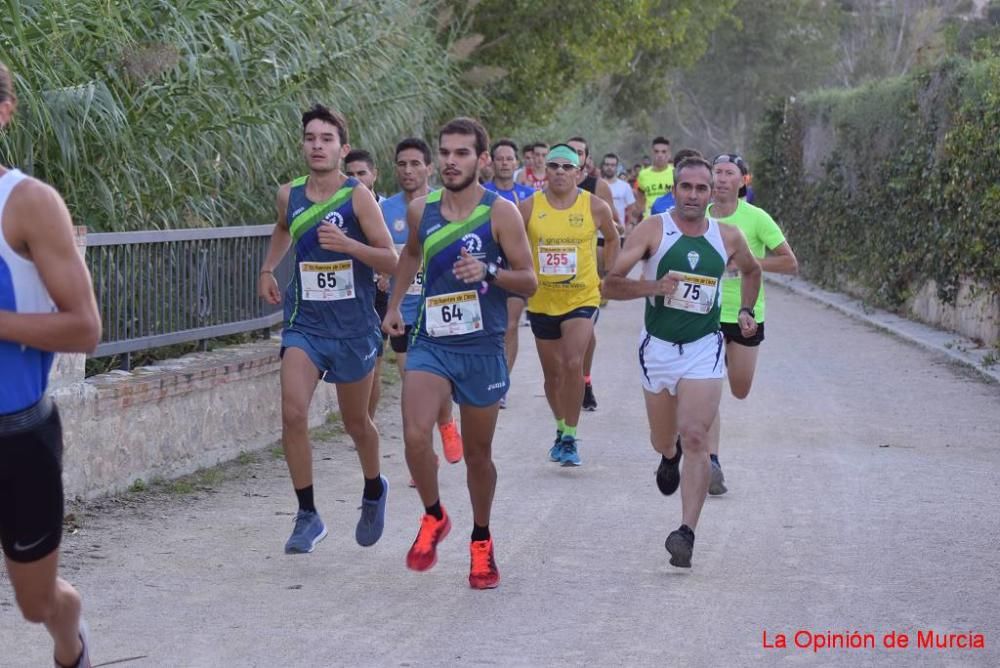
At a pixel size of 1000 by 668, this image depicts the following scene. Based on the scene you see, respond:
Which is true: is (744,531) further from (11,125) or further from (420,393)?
(11,125)

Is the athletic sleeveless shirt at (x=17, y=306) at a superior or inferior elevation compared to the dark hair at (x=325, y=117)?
inferior

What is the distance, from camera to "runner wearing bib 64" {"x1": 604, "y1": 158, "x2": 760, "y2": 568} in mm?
7695

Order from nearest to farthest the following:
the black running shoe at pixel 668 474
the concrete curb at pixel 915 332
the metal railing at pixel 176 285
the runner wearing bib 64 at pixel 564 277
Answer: the black running shoe at pixel 668 474
the metal railing at pixel 176 285
the runner wearing bib 64 at pixel 564 277
the concrete curb at pixel 915 332

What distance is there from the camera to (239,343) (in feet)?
36.6

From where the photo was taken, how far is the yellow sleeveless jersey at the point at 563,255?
10594 mm

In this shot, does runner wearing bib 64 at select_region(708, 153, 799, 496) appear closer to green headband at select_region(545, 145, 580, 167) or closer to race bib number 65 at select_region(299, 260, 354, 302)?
green headband at select_region(545, 145, 580, 167)

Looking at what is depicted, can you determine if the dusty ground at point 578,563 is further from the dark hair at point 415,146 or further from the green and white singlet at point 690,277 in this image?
the dark hair at point 415,146

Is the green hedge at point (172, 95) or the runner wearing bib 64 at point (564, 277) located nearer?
the green hedge at point (172, 95)

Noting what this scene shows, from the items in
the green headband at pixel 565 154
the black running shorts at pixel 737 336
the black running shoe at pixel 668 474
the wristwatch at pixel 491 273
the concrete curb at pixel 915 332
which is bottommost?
the concrete curb at pixel 915 332

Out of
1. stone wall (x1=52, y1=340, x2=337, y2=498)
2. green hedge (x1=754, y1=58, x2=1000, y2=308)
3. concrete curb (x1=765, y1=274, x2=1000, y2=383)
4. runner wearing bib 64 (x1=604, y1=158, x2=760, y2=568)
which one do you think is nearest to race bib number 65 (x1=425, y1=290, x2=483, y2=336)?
runner wearing bib 64 (x1=604, y1=158, x2=760, y2=568)

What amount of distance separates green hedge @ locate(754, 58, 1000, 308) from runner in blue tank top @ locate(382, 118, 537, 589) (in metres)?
9.25

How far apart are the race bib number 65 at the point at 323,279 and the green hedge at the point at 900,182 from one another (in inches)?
358

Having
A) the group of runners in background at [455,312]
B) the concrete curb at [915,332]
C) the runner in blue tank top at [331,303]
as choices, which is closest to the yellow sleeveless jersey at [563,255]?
the group of runners in background at [455,312]

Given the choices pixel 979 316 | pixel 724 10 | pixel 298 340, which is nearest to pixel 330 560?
pixel 298 340
